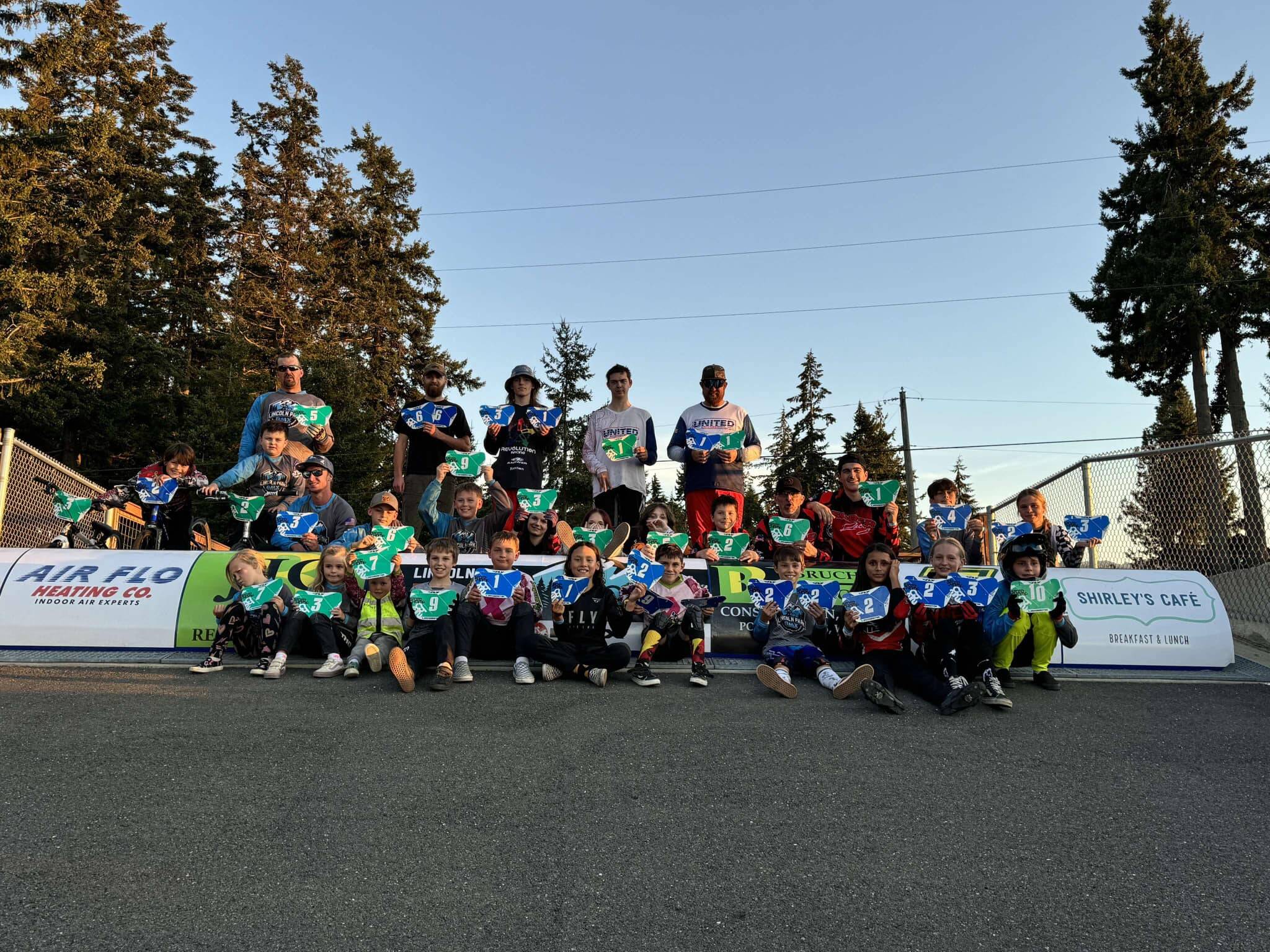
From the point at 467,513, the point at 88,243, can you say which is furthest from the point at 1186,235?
the point at 88,243

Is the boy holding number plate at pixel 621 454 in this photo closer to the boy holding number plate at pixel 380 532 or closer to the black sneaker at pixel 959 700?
the boy holding number plate at pixel 380 532

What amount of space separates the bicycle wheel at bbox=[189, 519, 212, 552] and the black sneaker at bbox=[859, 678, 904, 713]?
Result: 6.60m

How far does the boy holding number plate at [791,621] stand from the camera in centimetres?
649

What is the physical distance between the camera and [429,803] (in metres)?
3.73

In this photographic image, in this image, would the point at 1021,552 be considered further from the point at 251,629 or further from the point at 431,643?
the point at 251,629

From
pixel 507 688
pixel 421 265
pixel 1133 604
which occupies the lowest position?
pixel 507 688

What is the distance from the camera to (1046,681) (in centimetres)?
635

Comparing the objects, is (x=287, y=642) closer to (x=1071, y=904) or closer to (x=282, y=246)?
(x=1071, y=904)

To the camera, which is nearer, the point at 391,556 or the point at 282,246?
the point at 391,556

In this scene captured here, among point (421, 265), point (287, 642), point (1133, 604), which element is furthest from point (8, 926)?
point (421, 265)

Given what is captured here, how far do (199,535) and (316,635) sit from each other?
10.4ft

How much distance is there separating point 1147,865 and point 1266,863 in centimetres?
51

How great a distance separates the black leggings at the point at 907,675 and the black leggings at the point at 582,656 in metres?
1.83

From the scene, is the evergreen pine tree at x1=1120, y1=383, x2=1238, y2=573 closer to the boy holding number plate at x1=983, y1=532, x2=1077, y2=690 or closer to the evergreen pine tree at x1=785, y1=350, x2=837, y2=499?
the boy holding number plate at x1=983, y1=532, x2=1077, y2=690
